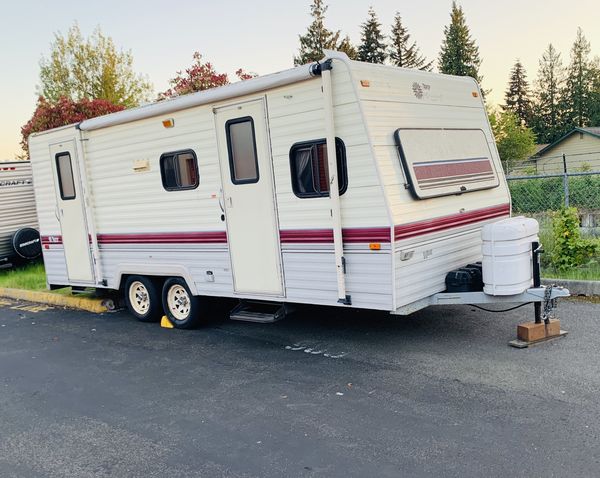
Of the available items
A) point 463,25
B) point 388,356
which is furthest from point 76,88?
point 463,25

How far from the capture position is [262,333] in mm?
7328

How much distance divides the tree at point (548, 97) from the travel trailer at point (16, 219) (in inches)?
2594

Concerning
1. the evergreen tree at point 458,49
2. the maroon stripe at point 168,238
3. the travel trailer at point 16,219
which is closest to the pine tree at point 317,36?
the evergreen tree at point 458,49

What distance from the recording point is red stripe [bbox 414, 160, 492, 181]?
595 cm

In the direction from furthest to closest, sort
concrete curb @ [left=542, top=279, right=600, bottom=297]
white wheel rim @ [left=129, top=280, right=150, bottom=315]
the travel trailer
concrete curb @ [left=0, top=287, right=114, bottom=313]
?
the travel trailer
concrete curb @ [left=0, top=287, right=114, bottom=313]
white wheel rim @ [left=129, top=280, right=150, bottom=315]
concrete curb @ [left=542, top=279, right=600, bottom=297]

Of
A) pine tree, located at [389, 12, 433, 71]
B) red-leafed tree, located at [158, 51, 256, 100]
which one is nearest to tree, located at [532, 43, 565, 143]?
pine tree, located at [389, 12, 433, 71]

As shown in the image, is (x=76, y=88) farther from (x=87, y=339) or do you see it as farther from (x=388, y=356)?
(x=388, y=356)

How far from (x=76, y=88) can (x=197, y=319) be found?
55.7 ft

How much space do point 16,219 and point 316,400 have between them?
39.3 ft

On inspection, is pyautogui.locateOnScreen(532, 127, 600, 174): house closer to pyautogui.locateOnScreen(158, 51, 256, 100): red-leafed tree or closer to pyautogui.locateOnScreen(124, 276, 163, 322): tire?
pyautogui.locateOnScreen(158, 51, 256, 100): red-leafed tree

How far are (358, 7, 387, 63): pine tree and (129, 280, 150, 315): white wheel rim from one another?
1771 inches

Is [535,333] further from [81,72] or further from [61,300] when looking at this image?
[81,72]

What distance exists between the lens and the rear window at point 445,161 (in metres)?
5.85

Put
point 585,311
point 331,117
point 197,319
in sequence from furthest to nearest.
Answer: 1. point 197,319
2. point 585,311
3. point 331,117
